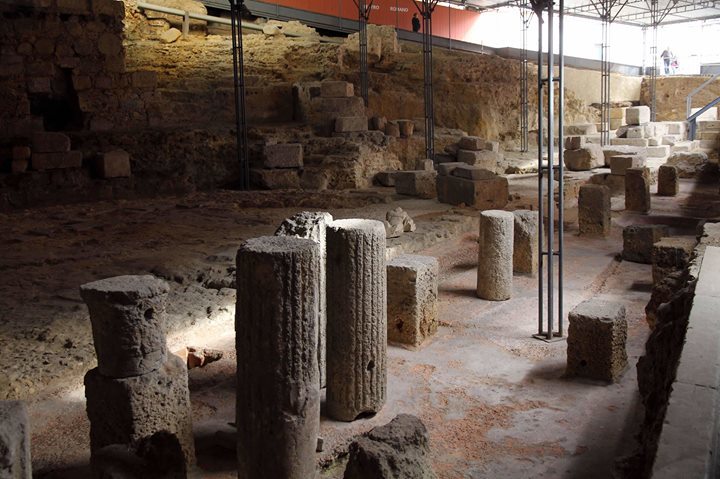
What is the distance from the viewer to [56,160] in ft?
39.7

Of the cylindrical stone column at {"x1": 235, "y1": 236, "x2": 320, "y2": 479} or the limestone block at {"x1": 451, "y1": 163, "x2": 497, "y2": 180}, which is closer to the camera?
the cylindrical stone column at {"x1": 235, "y1": 236, "x2": 320, "y2": 479}

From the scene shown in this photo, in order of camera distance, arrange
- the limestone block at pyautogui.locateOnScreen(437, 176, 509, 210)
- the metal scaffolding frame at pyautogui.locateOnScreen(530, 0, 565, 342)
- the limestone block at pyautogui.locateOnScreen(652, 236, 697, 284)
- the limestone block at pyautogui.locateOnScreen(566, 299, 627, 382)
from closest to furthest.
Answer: the limestone block at pyautogui.locateOnScreen(566, 299, 627, 382) → the metal scaffolding frame at pyautogui.locateOnScreen(530, 0, 565, 342) → the limestone block at pyautogui.locateOnScreen(652, 236, 697, 284) → the limestone block at pyautogui.locateOnScreen(437, 176, 509, 210)

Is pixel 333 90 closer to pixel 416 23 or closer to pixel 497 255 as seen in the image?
pixel 497 255

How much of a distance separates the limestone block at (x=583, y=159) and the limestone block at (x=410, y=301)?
12184 mm

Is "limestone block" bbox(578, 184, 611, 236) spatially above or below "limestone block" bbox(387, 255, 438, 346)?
above

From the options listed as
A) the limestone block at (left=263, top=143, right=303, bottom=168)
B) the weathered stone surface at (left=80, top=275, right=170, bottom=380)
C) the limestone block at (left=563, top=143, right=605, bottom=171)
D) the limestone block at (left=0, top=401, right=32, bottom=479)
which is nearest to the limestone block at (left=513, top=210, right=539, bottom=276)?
the weathered stone surface at (left=80, top=275, right=170, bottom=380)

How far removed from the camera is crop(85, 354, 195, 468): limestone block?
3.99 metres

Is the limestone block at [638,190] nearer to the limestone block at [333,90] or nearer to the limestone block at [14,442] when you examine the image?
the limestone block at [333,90]

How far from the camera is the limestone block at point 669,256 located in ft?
24.5

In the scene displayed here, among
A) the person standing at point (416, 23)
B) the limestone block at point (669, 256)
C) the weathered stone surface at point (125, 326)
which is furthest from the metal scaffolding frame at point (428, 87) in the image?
the weathered stone surface at point (125, 326)

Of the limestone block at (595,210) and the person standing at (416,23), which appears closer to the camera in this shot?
the limestone block at (595,210)

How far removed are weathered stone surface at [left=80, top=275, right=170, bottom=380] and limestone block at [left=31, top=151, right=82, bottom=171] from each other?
351 inches

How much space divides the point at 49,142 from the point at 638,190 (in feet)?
34.1

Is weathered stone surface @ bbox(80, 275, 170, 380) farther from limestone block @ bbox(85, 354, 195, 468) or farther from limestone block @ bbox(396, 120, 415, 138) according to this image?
limestone block @ bbox(396, 120, 415, 138)
